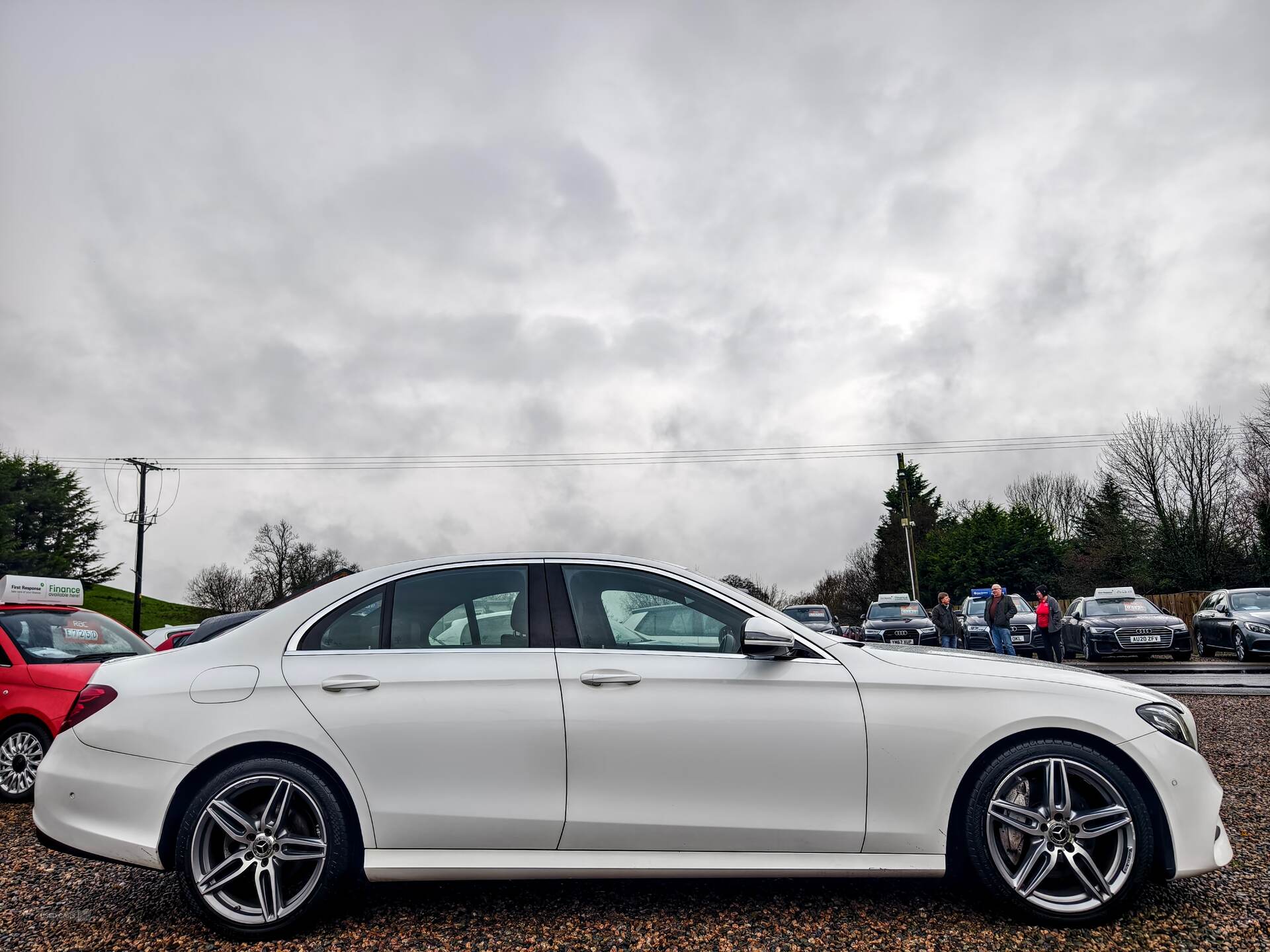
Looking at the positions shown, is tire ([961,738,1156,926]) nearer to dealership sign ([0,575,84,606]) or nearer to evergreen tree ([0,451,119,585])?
dealership sign ([0,575,84,606])

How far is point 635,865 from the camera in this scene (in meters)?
3.37

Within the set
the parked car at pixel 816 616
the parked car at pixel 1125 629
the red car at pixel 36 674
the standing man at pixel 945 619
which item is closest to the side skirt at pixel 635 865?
the red car at pixel 36 674

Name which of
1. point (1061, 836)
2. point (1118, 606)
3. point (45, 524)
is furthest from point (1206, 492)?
point (45, 524)

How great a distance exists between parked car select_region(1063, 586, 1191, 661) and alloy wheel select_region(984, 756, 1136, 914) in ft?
56.0

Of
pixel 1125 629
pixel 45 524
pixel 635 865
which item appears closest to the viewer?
pixel 635 865

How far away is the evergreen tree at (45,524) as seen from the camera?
53.4 metres

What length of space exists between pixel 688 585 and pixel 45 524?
2644 inches

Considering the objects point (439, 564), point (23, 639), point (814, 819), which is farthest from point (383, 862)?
point (23, 639)


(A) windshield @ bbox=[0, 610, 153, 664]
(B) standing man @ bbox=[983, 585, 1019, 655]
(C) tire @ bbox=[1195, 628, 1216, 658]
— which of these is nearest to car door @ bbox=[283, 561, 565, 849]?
(A) windshield @ bbox=[0, 610, 153, 664]

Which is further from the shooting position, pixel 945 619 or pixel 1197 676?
pixel 945 619

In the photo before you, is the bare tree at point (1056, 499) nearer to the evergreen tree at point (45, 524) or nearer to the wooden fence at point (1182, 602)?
the wooden fence at point (1182, 602)

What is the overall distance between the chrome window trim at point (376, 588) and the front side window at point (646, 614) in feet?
0.72

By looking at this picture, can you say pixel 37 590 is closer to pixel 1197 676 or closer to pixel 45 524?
pixel 1197 676

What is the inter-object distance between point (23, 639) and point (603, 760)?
5933 millimetres
